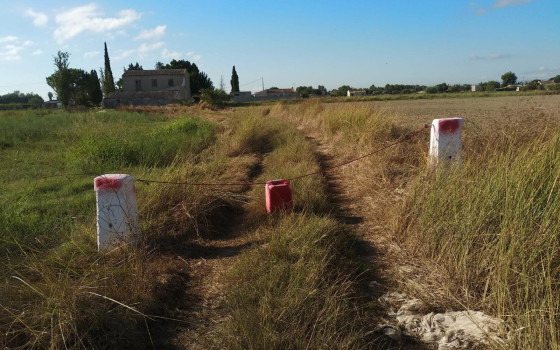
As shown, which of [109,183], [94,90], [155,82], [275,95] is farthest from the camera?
[275,95]

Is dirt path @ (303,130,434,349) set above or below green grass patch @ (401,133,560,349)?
below

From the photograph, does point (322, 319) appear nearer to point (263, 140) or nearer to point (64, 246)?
point (64, 246)

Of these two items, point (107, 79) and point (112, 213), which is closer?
point (112, 213)

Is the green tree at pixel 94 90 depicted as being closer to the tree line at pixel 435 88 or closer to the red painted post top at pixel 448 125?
the tree line at pixel 435 88

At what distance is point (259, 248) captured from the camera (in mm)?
3494

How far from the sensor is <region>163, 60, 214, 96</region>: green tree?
68.5 m

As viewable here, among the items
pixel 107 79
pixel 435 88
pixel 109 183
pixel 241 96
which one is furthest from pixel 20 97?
pixel 109 183

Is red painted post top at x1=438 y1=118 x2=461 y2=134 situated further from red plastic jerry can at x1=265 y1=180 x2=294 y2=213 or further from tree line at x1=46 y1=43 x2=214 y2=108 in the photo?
tree line at x1=46 y1=43 x2=214 y2=108

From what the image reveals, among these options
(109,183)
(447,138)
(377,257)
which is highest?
(447,138)

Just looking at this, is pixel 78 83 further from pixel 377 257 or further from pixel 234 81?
pixel 377 257

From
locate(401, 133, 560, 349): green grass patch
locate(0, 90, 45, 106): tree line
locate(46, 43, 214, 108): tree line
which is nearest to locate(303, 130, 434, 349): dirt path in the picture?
locate(401, 133, 560, 349): green grass patch

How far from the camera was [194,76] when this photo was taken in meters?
69.1

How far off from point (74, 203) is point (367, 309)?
14.3 ft

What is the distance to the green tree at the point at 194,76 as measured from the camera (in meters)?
68.5
